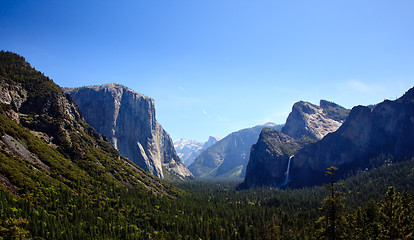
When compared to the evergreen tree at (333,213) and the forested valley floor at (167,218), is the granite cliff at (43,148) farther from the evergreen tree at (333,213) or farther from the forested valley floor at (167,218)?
the evergreen tree at (333,213)

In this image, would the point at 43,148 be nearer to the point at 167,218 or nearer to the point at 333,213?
the point at 167,218

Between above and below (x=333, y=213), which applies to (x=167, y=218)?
below

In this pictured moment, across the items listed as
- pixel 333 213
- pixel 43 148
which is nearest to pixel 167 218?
pixel 43 148

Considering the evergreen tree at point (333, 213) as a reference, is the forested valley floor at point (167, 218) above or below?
below

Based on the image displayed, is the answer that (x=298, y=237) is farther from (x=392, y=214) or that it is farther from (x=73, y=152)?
(x=73, y=152)

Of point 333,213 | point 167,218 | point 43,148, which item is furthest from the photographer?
point 43,148

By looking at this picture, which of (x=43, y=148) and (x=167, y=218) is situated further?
(x=43, y=148)

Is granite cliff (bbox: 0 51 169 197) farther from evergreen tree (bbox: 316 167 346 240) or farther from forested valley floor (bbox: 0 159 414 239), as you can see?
evergreen tree (bbox: 316 167 346 240)

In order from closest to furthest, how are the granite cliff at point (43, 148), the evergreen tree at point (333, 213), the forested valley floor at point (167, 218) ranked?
1. the evergreen tree at point (333, 213)
2. the forested valley floor at point (167, 218)
3. the granite cliff at point (43, 148)

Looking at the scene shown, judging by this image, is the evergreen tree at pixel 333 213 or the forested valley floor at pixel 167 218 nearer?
the evergreen tree at pixel 333 213

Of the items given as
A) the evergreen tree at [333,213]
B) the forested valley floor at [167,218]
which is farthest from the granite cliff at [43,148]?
the evergreen tree at [333,213]

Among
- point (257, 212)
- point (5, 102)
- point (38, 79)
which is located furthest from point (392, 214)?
point (38, 79)
